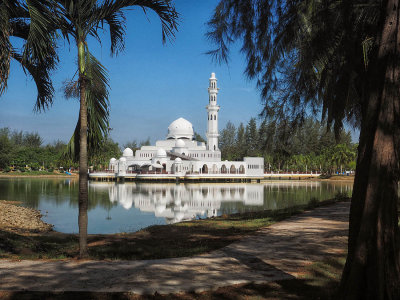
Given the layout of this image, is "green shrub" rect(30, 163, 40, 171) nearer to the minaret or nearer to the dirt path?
the minaret

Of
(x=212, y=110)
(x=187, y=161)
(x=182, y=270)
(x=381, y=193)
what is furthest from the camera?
(x=212, y=110)

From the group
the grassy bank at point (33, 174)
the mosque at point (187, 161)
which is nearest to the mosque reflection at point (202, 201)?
the mosque at point (187, 161)

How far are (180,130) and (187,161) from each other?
12513 millimetres

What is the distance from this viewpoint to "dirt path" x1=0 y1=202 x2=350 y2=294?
400cm

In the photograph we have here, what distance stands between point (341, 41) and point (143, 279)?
14.9 ft

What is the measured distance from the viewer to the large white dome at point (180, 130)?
61875 mm

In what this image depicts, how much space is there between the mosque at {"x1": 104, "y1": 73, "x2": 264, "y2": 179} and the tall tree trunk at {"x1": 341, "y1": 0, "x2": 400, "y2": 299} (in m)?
43.5

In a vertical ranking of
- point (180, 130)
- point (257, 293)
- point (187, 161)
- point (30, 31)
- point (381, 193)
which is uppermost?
point (180, 130)

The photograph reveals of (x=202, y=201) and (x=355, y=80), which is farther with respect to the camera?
(x=202, y=201)

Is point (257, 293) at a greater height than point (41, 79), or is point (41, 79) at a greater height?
point (41, 79)

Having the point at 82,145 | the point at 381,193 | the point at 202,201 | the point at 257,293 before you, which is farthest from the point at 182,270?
the point at 202,201

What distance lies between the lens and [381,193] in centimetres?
323

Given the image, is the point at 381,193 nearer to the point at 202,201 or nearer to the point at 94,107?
the point at 94,107

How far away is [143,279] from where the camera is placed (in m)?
4.25
